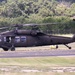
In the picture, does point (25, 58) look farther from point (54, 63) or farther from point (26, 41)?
point (26, 41)

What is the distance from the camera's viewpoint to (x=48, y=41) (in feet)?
128

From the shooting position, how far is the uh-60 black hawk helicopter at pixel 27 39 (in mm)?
38719

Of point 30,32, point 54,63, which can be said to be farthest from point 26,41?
point 54,63

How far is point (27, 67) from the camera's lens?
26.0 m

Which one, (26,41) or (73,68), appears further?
(26,41)

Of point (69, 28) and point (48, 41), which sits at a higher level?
point (48, 41)

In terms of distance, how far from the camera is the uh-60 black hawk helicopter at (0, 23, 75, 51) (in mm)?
Answer: 38719

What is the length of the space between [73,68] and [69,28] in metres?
61.1

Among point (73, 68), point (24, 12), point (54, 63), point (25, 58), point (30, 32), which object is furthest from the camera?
point (24, 12)

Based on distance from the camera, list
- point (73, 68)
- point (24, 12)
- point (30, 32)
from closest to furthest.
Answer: point (73, 68), point (30, 32), point (24, 12)

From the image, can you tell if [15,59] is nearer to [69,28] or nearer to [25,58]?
[25,58]

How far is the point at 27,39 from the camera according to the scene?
39.1 m

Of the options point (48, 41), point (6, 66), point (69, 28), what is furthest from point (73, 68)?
Answer: point (69, 28)

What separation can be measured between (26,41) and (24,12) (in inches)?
3357
